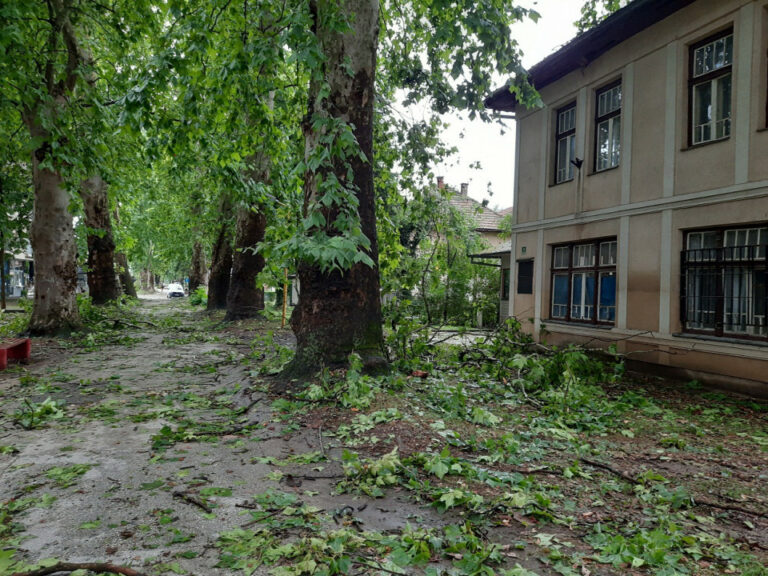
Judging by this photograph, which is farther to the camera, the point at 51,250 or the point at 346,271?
the point at 51,250

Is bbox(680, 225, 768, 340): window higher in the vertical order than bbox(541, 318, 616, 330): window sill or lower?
higher

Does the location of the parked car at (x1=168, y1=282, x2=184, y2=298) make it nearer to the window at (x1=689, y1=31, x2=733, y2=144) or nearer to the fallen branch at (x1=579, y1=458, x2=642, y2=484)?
the window at (x1=689, y1=31, x2=733, y2=144)

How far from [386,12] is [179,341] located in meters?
8.43

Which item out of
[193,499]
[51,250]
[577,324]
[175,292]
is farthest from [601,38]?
[175,292]

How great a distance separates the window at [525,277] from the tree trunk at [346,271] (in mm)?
7801

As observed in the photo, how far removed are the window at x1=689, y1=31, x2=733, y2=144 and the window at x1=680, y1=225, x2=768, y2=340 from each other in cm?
175

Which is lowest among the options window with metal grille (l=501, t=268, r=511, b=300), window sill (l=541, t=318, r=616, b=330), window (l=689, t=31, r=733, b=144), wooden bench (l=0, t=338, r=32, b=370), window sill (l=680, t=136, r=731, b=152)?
wooden bench (l=0, t=338, r=32, b=370)

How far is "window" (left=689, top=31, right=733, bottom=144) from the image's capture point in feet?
28.5

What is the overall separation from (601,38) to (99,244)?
1776 cm

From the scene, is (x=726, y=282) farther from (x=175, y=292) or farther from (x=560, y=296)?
(x=175, y=292)

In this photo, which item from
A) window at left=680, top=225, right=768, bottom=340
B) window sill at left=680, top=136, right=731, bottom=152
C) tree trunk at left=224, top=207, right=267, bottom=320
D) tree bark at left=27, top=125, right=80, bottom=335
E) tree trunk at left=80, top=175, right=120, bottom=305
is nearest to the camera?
window at left=680, top=225, right=768, bottom=340

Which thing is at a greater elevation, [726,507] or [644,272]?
[644,272]

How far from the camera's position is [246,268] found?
15352mm

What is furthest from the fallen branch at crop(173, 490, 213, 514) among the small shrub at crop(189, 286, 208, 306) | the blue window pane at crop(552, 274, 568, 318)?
the small shrub at crop(189, 286, 208, 306)
